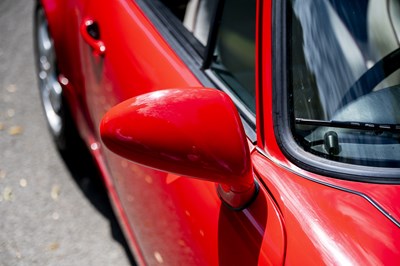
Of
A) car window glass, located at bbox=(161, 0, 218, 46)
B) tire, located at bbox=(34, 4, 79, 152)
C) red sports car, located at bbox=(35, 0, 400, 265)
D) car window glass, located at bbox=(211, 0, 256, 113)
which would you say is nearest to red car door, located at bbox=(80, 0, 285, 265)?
red sports car, located at bbox=(35, 0, 400, 265)

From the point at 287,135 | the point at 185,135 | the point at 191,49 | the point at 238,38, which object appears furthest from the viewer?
the point at 238,38

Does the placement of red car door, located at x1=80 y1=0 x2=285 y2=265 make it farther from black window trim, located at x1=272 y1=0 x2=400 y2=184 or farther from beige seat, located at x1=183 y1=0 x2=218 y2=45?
beige seat, located at x1=183 y1=0 x2=218 y2=45

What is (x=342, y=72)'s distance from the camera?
169 cm

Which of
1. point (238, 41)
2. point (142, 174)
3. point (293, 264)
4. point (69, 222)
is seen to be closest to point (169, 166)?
point (293, 264)

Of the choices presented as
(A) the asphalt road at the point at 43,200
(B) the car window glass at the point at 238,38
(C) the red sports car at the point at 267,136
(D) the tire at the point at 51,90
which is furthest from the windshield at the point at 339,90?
(D) the tire at the point at 51,90

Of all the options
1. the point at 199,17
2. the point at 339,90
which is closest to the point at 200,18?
the point at 199,17

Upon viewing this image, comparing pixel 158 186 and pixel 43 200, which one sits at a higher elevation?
pixel 158 186

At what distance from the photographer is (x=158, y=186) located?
1.93 meters

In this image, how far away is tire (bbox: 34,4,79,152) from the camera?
327cm

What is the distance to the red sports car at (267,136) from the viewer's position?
1367 mm

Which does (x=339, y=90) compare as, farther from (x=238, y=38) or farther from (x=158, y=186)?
(x=238, y=38)

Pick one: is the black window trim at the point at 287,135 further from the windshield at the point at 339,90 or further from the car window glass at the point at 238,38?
the car window glass at the point at 238,38

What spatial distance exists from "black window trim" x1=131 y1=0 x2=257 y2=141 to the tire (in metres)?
1.01

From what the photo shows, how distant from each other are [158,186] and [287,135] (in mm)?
514
